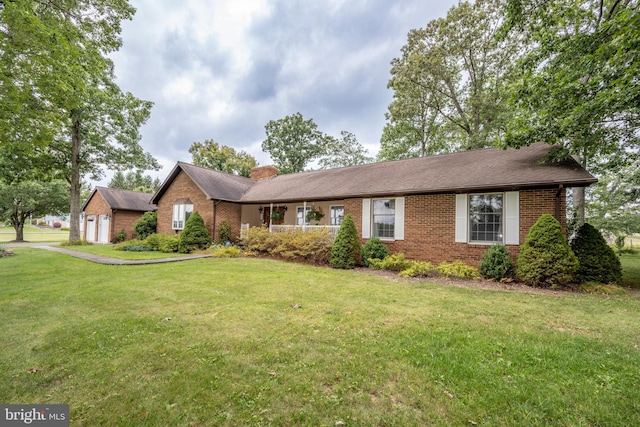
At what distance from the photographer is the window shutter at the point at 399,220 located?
11.4 metres

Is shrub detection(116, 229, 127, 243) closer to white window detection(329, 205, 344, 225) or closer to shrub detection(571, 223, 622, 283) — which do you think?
white window detection(329, 205, 344, 225)

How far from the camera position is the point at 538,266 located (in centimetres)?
798

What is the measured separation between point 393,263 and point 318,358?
7463 millimetres

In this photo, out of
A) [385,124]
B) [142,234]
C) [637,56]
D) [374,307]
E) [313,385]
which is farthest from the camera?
[385,124]

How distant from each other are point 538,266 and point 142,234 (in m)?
22.4

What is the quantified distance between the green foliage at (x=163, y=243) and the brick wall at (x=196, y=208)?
181cm

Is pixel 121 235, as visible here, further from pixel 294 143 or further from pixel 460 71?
pixel 460 71

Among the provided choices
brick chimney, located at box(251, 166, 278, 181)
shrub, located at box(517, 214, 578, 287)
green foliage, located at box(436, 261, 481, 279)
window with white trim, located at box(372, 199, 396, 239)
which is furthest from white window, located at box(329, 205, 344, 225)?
shrub, located at box(517, 214, 578, 287)

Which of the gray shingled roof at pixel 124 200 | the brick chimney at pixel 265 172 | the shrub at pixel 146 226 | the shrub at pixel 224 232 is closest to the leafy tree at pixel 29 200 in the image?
the gray shingled roof at pixel 124 200

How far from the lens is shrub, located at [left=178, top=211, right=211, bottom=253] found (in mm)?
14758

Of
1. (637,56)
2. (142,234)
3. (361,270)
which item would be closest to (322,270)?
(361,270)

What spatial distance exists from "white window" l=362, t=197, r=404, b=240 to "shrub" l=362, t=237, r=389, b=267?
31.4 inches

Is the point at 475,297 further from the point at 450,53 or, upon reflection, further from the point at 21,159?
the point at 21,159

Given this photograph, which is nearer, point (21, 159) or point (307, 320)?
point (307, 320)
